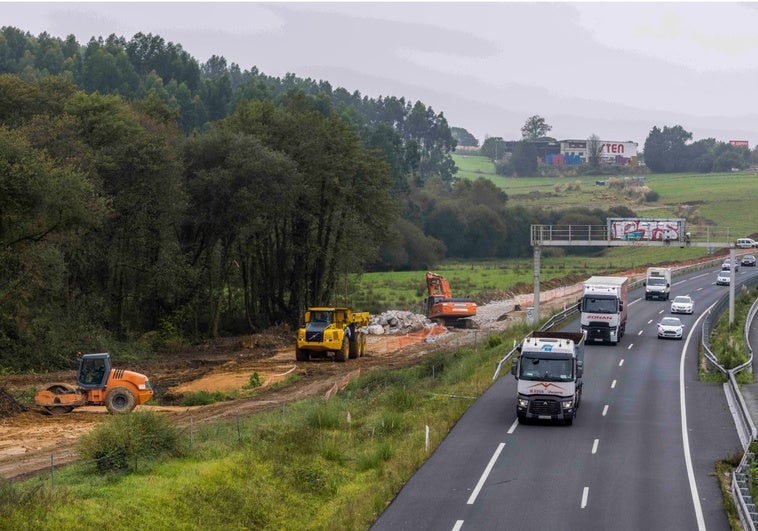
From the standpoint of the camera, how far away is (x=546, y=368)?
38312mm

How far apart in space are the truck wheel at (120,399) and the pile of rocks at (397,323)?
136 ft

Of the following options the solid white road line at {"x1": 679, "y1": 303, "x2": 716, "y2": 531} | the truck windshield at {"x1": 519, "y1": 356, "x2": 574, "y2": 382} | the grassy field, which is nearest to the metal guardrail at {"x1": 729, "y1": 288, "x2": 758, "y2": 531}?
the solid white road line at {"x1": 679, "y1": 303, "x2": 716, "y2": 531}

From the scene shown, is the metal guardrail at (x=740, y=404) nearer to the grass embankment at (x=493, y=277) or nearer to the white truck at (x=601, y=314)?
the white truck at (x=601, y=314)

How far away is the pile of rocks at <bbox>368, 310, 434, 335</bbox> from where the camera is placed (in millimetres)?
80875

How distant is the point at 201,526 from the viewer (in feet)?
80.9

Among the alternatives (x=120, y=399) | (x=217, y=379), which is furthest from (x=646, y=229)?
(x=120, y=399)

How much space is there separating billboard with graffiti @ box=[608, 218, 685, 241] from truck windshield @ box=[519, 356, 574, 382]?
34345 mm

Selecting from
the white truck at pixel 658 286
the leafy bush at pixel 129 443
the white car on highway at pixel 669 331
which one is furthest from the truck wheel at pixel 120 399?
the white truck at pixel 658 286

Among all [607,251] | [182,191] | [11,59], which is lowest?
[607,251]

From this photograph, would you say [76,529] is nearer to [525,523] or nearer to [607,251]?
[525,523]

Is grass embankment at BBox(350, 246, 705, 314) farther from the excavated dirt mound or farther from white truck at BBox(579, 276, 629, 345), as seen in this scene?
the excavated dirt mound

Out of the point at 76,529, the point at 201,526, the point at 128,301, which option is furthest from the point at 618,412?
the point at 128,301

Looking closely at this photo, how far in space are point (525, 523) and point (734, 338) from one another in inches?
1488

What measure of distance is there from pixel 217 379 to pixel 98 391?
1340 centimetres
